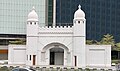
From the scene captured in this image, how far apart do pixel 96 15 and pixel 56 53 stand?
42.0m

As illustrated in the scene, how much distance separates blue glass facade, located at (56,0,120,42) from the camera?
99750 millimetres

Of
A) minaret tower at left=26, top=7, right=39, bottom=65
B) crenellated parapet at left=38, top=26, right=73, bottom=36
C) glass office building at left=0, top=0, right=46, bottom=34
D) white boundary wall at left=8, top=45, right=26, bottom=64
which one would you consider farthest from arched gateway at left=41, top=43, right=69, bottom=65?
glass office building at left=0, top=0, right=46, bottom=34

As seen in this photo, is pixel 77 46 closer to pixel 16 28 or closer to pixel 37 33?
pixel 37 33

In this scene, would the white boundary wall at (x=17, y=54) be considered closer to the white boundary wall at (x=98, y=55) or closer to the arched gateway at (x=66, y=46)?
the arched gateway at (x=66, y=46)

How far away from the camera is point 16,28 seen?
311ft

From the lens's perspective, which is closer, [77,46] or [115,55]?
[77,46]

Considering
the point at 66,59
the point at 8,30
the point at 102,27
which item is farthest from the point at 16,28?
the point at 66,59

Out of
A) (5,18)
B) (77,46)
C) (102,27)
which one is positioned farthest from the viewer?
(102,27)

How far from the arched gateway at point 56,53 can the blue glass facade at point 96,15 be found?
3120 centimetres

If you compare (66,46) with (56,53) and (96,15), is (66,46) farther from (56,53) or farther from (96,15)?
(96,15)

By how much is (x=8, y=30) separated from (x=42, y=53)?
3311 centimetres

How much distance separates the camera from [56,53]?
66125mm

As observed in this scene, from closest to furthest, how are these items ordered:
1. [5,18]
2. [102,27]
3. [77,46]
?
[77,46]
[5,18]
[102,27]

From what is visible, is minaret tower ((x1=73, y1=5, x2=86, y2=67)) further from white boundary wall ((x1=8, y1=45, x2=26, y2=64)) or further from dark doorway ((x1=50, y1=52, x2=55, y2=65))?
white boundary wall ((x1=8, y1=45, x2=26, y2=64))
